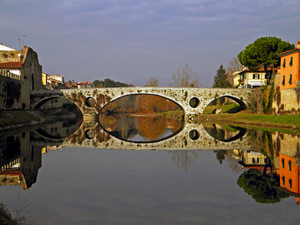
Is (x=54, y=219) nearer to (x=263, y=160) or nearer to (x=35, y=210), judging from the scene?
(x=35, y=210)

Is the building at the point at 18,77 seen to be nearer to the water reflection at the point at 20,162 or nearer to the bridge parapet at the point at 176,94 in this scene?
the bridge parapet at the point at 176,94

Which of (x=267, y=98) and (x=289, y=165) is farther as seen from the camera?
(x=267, y=98)

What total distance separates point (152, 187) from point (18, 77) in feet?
151

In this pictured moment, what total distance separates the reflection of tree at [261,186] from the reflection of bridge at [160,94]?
157ft

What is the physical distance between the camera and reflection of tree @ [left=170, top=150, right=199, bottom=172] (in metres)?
18.0

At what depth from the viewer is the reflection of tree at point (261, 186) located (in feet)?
37.5

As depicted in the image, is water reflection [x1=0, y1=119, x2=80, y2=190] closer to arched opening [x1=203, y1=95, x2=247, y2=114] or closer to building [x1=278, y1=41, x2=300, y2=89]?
building [x1=278, y1=41, x2=300, y2=89]

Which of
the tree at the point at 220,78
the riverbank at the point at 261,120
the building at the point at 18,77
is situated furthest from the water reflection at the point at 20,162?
the tree at the point at 220,78

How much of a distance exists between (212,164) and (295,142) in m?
10.1

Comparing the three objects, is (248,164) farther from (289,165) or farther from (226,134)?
(226,134)

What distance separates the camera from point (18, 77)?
2093 inches

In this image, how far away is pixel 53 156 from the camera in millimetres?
21094

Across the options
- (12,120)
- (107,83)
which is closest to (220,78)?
(107,83)

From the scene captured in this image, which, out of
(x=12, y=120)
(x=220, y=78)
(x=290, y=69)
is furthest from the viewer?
(x=220, y=78)
